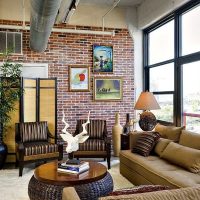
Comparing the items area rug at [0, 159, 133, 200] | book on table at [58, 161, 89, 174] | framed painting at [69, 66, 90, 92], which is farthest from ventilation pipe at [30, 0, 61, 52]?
area rug at [0, 159, 133, 200]

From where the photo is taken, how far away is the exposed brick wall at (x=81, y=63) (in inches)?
227

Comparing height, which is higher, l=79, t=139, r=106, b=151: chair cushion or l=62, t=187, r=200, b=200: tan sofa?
l=62, t=187, r=200, b=200: tan sofa

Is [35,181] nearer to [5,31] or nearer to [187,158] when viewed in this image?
[187,158]

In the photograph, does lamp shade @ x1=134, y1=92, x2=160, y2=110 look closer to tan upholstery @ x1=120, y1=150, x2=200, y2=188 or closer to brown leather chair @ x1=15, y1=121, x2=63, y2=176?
tan upholstery @ x1=120, y1=150, x2=200, y2=188

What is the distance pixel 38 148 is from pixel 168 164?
228 cm

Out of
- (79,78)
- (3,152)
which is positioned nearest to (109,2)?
(79,78)

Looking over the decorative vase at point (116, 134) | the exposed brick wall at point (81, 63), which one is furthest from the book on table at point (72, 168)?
the exposed brick wall at point (81, 63)

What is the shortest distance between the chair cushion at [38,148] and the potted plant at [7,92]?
560mm

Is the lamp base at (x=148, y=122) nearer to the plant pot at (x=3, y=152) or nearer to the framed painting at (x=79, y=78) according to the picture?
the framed painting at (x=79, y=78)

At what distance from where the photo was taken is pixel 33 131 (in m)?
5.01

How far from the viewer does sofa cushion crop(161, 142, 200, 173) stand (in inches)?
117

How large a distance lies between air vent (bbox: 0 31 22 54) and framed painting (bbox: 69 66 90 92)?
47.8 inches

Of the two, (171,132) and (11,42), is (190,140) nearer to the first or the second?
(171,132)

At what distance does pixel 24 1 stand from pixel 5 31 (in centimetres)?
76
